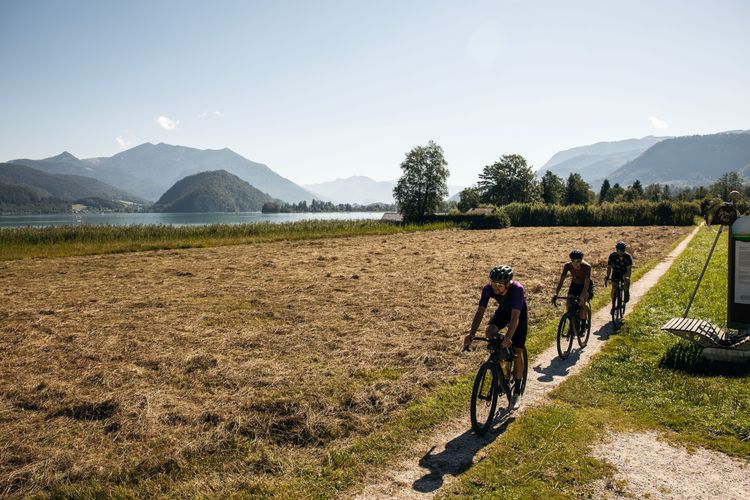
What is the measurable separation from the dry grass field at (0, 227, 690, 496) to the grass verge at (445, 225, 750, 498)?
7.04 feet

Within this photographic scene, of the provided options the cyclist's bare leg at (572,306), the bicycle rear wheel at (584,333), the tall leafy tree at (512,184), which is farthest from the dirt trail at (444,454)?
the tall leafy tree at (512,184)

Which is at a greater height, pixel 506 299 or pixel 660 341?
pixel 506 299

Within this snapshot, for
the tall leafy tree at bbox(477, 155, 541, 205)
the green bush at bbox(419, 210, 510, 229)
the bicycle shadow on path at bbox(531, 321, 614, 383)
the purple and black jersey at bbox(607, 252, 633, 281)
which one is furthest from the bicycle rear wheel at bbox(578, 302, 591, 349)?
A: the tall leafy tree at bbox(477, 155, 541, 205)

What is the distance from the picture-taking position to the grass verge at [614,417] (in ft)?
18.9

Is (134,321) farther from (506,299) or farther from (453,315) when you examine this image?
(506,299)

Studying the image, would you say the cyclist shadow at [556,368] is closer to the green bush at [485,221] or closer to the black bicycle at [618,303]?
the black bicycle at [618,303]

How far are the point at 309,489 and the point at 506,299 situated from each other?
156 inches

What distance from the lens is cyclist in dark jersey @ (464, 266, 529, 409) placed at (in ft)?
22.6

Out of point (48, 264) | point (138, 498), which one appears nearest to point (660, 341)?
point (138, 498)

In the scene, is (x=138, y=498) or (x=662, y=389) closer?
(x=138, y=498)

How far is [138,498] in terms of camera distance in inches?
222

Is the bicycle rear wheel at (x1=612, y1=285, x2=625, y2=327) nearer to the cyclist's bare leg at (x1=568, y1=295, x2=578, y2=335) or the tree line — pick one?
the cyclist's bare leg at (x1=568, y1=295, x2=578, y2=335)

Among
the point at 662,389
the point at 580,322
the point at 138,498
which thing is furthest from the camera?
the point at 580,322

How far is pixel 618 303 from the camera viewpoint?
523 inches
